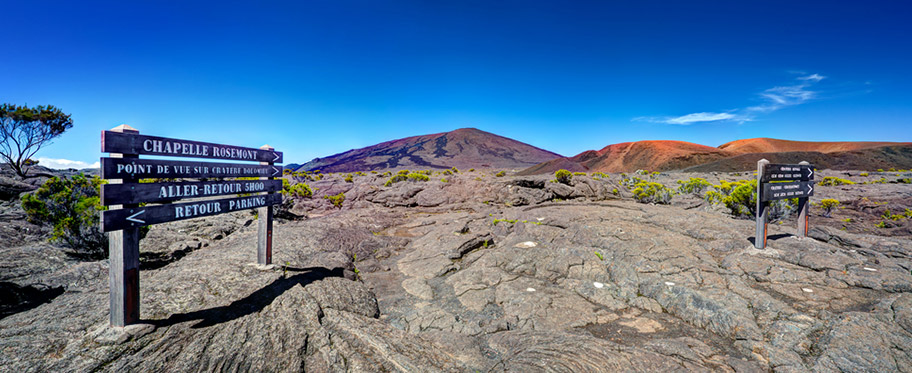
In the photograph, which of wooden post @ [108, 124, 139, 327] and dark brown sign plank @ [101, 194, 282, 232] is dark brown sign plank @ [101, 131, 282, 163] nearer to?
wooden post @ [108, 124, 139, 327]

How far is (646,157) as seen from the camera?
7906 cm

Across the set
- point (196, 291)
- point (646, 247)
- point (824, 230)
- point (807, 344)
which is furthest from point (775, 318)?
point (196, 291)

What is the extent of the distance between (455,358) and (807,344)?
4337 mm

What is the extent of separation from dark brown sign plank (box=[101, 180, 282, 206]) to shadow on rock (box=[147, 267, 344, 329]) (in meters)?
1.48

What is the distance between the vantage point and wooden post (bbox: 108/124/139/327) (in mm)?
3980

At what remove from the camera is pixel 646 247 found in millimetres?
8383

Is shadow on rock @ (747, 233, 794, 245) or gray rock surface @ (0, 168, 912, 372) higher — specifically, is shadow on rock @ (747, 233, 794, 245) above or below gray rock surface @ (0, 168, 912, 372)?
above

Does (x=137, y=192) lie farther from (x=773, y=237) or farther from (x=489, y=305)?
(x=773, y=237)

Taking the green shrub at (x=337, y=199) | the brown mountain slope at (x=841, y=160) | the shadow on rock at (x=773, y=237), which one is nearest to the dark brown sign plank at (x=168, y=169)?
the shadow on rock at (x=773, y=237)

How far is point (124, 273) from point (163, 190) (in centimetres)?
106

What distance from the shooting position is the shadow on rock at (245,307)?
429cm

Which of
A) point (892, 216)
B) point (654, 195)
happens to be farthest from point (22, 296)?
point (892, 216)

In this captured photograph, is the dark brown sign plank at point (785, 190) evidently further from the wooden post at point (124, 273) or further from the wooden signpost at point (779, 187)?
the wooden post at point (124, 273)

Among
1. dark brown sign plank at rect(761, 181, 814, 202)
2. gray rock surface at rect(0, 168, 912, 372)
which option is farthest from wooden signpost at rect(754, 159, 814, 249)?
gray rock surface at rect(0, 168, 912, 372)
